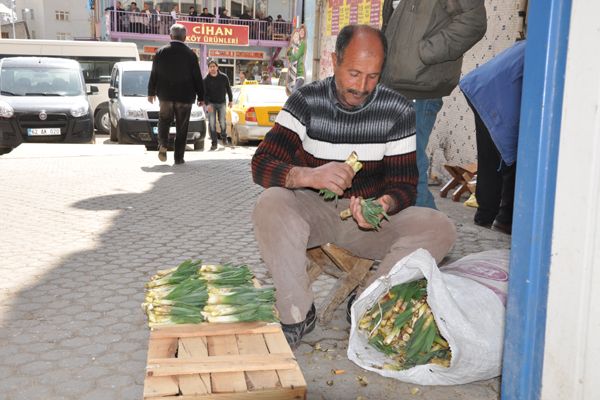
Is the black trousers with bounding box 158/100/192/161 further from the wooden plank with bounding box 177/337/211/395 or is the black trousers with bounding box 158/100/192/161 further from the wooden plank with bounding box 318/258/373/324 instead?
the wooden plank with bounding box 177/337/211/395

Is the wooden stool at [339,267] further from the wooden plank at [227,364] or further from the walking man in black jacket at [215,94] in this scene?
the walking man in black jacket at [215,94]

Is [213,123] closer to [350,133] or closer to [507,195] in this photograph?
[507,195]

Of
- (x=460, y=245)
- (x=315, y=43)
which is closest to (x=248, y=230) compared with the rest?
(x=460, y=245)

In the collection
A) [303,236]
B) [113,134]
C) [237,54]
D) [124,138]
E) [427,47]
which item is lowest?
[113,134]

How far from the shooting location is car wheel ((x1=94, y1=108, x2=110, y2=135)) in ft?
60.4

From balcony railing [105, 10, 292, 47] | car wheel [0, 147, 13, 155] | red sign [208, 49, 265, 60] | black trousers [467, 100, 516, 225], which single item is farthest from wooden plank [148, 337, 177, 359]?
red sign [208, 49, 265, 60]

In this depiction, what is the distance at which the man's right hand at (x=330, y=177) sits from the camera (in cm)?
300

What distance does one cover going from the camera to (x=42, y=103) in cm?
1316

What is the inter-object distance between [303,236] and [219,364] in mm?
919

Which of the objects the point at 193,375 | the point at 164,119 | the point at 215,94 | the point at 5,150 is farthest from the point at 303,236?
the point at 215,94

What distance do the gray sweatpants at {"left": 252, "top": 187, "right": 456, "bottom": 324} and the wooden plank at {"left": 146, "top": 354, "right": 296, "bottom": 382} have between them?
27.1 inches

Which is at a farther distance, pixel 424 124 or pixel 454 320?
pixel 424 124

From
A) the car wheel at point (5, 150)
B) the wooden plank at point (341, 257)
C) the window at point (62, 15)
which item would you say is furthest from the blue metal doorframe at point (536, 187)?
the window at point (62, 15)

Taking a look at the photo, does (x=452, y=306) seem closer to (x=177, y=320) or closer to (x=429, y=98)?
(x=177, y=320)
